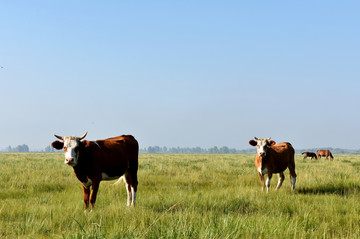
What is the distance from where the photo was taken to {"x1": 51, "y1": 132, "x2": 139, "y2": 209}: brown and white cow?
6.38 metres

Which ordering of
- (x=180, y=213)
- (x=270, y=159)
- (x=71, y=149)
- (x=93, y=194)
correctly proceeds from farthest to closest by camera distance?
(x=270, y=159)
(x=93, y=194)
(x=71, y=149)
(x=180, y=213)

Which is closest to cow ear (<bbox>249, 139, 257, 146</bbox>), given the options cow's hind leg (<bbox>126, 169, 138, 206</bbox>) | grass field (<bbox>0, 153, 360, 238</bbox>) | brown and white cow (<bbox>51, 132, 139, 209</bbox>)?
grass field (<bbox>0, 153, 360, 238</bbox>)

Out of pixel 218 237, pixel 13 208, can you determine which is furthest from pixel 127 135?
pixel 218 237

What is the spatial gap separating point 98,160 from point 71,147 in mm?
785

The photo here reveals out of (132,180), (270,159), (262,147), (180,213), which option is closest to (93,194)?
(132,180)

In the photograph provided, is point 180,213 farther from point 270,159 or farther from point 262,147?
point 270,159

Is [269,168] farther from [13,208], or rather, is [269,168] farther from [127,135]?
[13,208]

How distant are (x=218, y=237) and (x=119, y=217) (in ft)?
6.57

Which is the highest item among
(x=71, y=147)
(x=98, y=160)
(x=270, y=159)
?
(x=71, y=147)

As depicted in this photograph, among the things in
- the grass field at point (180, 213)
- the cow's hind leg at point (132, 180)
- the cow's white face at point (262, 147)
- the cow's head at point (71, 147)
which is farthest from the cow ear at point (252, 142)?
the cow's head at point (71, 147)

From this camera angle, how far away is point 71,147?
247 inches

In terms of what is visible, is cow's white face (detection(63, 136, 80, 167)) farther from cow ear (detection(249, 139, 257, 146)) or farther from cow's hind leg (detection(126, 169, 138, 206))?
cow ear (detection(249, 139, 257, 146))

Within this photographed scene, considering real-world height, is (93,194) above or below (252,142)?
below

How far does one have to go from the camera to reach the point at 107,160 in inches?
279
